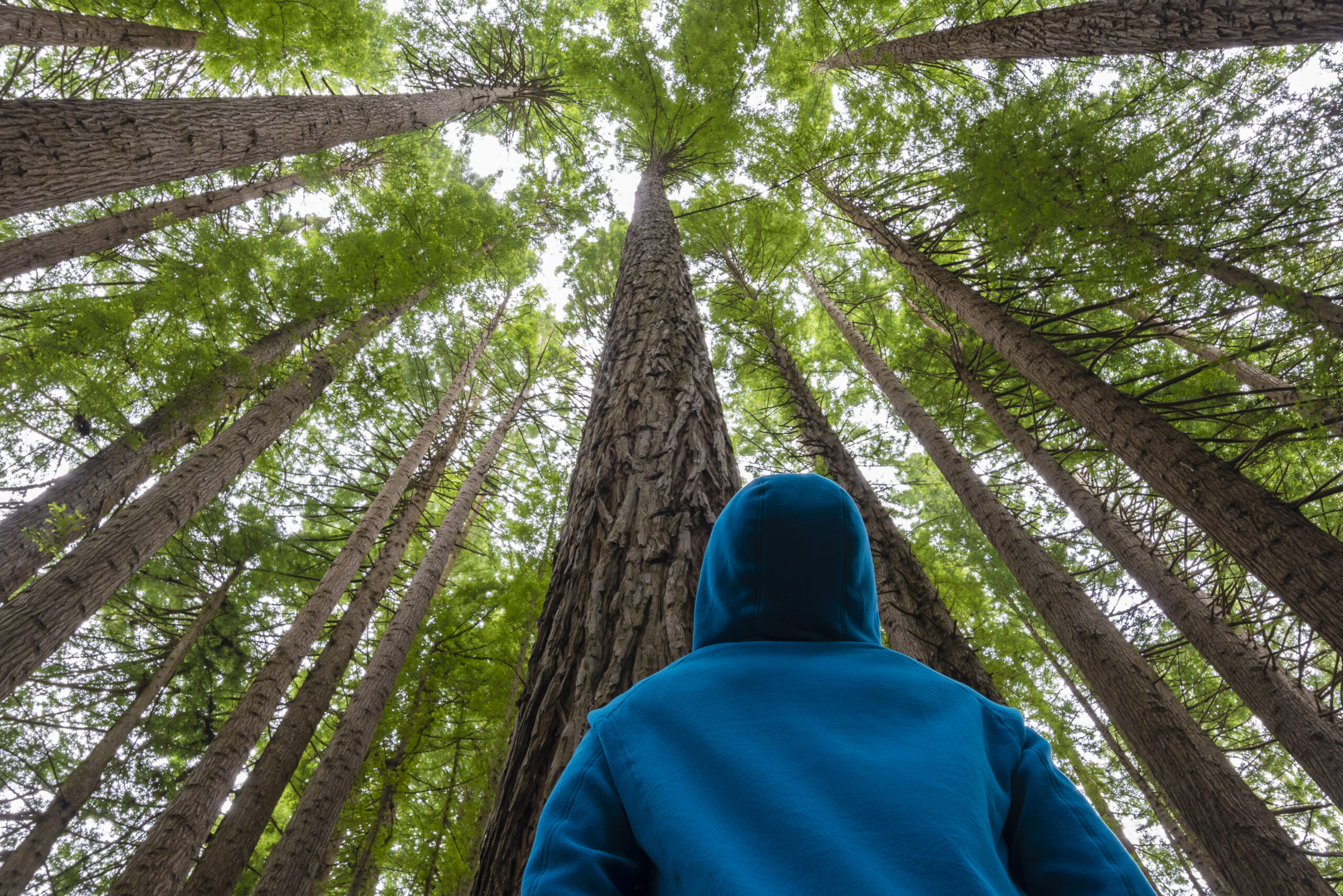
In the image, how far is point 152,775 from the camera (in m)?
7.42

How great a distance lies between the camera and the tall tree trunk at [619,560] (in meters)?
1.21

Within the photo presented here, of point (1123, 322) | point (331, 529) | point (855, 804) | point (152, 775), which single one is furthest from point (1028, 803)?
point (331, 529)

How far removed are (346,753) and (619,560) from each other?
549 centimetres

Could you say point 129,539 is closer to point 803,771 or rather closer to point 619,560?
point 619,560

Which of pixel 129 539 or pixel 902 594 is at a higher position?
pixel 129 539

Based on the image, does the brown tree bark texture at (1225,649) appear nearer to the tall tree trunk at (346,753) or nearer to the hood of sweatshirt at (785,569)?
the hood of sweatshirt at (785,569)

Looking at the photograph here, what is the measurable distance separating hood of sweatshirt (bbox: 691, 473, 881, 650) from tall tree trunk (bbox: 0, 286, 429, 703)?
5.16 metres

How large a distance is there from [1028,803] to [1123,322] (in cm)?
959

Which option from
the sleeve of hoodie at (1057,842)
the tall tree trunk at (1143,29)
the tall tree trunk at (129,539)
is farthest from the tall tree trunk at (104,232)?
the tall tree trunk at (1143,29)

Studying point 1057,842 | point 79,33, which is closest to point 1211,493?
Answer: point 1057,842

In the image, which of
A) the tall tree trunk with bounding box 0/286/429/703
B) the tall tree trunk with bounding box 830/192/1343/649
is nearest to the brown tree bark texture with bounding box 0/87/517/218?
the tall tree trunk with bounding box 0/286/429/703

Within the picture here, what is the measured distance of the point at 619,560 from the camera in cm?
158

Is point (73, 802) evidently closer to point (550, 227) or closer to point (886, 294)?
point (550, 227)

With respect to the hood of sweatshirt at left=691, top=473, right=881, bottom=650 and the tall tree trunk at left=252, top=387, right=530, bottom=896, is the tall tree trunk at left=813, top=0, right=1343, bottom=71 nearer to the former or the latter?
the hood of sweatshirt at left=691, top=473, right=881, bottom=650
